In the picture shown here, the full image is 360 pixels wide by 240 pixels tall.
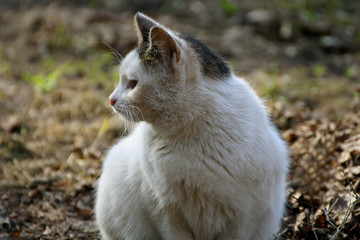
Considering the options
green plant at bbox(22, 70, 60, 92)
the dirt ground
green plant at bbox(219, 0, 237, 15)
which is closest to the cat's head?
the dirt ground

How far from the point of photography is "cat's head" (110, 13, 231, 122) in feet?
9.36

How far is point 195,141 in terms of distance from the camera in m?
2.87

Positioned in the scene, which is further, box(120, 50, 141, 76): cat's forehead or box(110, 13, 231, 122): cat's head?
box(120, 50, 141, 76): cat's forehead

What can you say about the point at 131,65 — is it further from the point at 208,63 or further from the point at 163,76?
the point at 208,63

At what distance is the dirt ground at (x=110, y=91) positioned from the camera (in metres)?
3.96

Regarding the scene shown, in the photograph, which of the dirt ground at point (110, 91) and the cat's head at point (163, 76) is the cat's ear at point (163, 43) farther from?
the dirt ground at point (110, 91)

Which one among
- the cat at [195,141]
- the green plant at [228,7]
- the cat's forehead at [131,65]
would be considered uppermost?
the cat's forehead at [131,65]

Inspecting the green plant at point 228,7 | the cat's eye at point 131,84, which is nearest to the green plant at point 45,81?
the green plant at point 228,7

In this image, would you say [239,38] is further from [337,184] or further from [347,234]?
[347,234]

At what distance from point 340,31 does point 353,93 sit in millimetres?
2033

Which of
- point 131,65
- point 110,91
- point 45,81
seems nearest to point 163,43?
point 131,65

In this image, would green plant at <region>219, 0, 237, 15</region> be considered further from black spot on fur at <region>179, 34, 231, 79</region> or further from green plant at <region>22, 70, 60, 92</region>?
black spot on fur at <region>179, 34, 231, 79</region>

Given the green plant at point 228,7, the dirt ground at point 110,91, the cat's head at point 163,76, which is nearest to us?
the cat's head at point 163,76

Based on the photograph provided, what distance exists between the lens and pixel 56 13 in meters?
8.12
